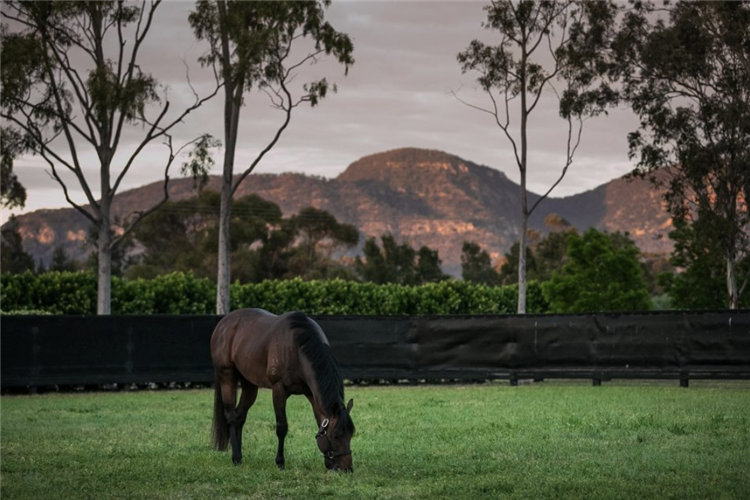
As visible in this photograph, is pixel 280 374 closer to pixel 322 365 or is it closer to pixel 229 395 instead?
pixel 322 365

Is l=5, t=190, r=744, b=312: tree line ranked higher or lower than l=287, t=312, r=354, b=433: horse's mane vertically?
higher

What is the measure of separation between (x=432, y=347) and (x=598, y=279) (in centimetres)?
1916

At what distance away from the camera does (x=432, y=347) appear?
25734 mm

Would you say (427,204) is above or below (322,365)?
above

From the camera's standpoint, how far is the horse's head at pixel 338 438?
10.1 meters

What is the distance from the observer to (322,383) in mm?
10289

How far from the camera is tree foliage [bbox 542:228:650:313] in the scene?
4147 centimetres

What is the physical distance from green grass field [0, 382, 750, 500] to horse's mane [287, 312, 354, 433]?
69 centimetres

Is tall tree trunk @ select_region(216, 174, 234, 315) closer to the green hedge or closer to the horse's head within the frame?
the green hedge

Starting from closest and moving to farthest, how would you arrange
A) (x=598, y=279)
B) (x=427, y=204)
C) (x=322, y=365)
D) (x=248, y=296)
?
1. (x=322, y=365)
2. (x=248, y=296)
3. (x=598, y=279)
4. (x=427, y=204)

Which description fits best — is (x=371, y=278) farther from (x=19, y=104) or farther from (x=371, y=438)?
(x=371, y=438)

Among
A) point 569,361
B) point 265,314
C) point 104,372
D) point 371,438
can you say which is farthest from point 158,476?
point 569,361

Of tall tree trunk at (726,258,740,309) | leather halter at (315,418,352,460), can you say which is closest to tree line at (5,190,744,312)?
tall tree trunk at (726,258,740,309)

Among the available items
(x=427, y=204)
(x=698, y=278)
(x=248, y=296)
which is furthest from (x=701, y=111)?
(x=427, y=204)
